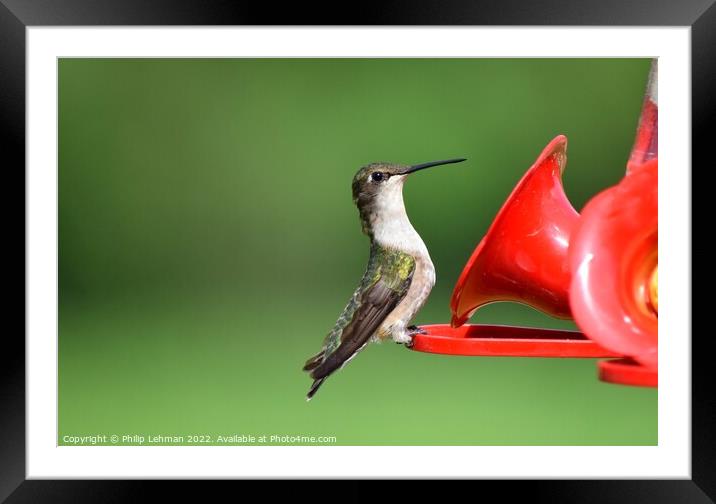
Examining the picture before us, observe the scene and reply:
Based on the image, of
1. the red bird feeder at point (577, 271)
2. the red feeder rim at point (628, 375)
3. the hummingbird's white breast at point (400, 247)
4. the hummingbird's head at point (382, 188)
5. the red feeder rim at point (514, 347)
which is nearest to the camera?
the red feeder rim at point (628, 375)

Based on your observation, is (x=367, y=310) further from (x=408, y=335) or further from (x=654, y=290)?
(x=654, y=290)

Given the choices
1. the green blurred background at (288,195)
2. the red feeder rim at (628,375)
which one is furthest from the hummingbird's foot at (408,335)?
the green blurred background at (288,195)

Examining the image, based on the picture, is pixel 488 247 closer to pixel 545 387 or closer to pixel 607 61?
pixel 607 61

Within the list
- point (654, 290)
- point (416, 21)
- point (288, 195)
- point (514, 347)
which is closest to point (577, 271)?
point (514, 347)

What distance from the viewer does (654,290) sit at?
7.98ft

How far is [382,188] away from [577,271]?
1.58m

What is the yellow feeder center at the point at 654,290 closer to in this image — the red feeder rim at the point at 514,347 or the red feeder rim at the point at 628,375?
the red feeder rim at the point at 514,347

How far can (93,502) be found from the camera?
Answer: 9.75 feet

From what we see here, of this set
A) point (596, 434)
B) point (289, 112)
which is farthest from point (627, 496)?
point (289, 112)

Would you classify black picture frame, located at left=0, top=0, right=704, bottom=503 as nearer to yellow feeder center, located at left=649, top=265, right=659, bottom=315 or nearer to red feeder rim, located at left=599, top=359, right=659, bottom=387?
yellow feeder center, located at left=649, top=265, right=659, bottom=315

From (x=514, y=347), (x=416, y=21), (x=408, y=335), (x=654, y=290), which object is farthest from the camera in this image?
(x=408, y=335)

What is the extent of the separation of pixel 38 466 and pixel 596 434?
6619mm

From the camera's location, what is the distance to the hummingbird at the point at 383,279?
328cm

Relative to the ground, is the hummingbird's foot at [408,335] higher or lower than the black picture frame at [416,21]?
lower
